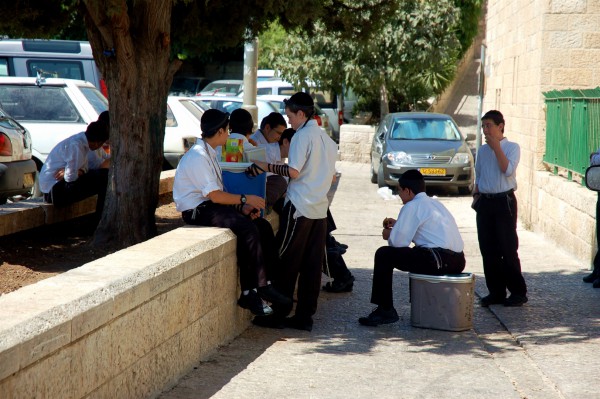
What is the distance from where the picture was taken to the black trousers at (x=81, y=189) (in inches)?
346

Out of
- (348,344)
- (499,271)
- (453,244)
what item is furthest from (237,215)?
(499,271)

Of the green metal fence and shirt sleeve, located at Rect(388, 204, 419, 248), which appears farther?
the green metal fence

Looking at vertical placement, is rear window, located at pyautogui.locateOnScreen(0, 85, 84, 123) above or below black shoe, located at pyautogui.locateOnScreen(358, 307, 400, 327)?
above

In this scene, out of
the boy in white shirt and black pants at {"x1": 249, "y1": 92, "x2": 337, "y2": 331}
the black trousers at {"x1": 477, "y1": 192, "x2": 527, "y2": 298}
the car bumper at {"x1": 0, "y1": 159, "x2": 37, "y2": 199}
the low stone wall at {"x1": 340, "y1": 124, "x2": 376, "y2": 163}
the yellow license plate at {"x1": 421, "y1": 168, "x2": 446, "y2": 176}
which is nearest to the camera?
the boy in white shirt and black pants at {"x1": 249, "y1": 92, "x2": 337, "y2": 331}

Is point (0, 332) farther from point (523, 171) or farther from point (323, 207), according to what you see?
point (523, 171)

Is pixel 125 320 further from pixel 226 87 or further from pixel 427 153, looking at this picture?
pixel 226 87

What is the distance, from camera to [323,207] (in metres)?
7.25

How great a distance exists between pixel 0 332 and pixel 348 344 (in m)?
3.68

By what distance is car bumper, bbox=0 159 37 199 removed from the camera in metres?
9.73

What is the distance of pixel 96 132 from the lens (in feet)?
29.8

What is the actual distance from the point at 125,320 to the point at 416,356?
8.32 ft

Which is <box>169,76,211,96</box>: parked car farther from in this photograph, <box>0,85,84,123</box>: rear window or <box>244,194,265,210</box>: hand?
<box>244,194,265,210</box>: hand

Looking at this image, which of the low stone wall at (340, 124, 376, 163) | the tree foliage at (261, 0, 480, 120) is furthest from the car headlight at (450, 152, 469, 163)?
the tree foliage at (261, 0, 480, 120)

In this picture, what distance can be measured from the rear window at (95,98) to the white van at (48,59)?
3584mm
